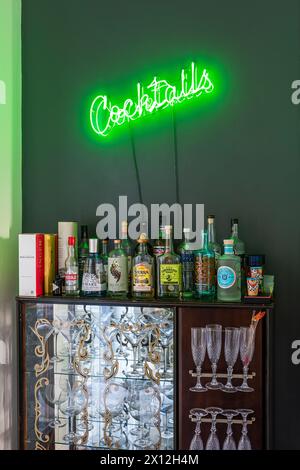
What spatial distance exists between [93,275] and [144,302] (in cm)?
33

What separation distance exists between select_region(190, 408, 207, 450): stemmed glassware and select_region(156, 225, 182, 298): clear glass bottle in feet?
1.80

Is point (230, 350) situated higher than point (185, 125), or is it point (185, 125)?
point (185, 125)

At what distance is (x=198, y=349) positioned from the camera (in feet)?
8.28

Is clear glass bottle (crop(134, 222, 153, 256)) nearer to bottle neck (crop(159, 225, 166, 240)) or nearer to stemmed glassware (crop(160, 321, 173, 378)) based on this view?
bottle neck (crop(159, 225, 166, 240))

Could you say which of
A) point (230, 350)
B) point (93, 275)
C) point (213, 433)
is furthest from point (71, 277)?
point (213, 433)

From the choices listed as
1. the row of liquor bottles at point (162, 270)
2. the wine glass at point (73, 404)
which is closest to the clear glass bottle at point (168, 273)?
the row of liquor bottles at point (162, 270)

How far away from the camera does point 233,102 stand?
287 cm

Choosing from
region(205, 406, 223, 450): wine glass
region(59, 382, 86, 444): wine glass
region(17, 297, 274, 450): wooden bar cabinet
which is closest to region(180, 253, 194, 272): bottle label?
region(17, 297, 274, 450): wooden bar cabinet

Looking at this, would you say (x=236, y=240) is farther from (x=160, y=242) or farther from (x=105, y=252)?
(x=105, y=252)

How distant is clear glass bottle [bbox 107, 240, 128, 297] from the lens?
2.69m

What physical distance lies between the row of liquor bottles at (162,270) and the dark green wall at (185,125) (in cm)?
25

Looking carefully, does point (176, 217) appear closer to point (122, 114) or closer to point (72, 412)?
point (122, 114)

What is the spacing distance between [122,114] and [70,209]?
610 mm

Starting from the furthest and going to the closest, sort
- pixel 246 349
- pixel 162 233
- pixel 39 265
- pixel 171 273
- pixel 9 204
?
pixel 9 204
pixel 162 233
pixel 39 265
pixel 171 273
pixel 246 349
